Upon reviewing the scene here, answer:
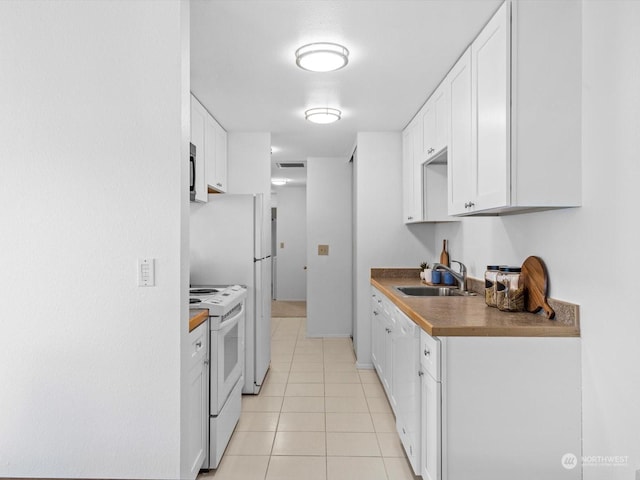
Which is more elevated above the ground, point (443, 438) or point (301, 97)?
point (301, 97)

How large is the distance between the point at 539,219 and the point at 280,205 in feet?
21.4

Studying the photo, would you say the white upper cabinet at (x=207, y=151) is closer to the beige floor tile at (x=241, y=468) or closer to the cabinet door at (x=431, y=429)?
the beige floor tile at (x=241, y=468)

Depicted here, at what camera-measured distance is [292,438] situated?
277 centimetres

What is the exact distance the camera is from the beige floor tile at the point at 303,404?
325 cm

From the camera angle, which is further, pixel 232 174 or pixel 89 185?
pixel 232 174

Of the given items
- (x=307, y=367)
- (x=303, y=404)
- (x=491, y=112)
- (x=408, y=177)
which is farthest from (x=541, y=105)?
(x=307, y=367)

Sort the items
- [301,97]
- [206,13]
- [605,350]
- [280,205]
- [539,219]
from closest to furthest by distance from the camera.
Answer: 1. [605,350]
2. [206,13]
3. [539,219]
4. [301,97]
5. [280,205]

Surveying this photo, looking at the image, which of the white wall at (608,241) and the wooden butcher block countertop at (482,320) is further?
the wooden butcher block countertop at (482,320)

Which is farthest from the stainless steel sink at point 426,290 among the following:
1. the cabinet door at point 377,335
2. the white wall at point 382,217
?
the white wall at point 382,217

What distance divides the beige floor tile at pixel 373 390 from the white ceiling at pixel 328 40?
2365mm

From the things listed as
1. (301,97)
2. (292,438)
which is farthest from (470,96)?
(292,438)

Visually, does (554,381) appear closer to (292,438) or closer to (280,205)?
(292,438)

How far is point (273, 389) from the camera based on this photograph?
3.71 metres

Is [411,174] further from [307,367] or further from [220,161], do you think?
[307,367]
